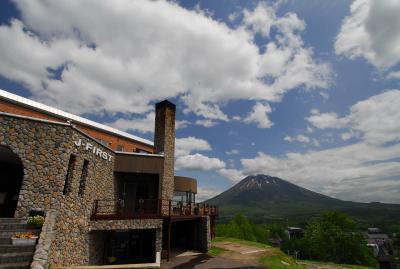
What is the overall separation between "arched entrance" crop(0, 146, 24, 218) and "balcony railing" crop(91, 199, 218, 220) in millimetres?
4545

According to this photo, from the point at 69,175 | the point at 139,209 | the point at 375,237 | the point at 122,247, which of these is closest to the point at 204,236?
the point at 139,209

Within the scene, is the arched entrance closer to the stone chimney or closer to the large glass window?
the stone chimney

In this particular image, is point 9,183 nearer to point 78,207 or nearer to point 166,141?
point 78,207

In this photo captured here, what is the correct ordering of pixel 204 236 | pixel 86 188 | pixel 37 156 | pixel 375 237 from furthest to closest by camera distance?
pixel 375 237, pixel 204 236, pixel 86 188, pixel 37 156

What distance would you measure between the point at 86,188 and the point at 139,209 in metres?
4.38

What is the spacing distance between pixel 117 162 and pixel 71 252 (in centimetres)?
725

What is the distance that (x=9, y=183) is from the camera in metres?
15.6

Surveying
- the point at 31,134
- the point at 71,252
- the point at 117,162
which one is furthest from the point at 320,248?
the point at 31,134

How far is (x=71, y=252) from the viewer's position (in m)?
12.6

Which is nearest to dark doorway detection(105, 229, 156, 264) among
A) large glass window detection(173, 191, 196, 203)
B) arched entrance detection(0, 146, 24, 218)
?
arched entrance detection(0, 146, 24, 218)

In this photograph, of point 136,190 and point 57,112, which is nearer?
point 136,190

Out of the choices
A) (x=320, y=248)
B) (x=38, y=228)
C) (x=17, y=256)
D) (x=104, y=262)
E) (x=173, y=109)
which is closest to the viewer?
(x=17, y=256)

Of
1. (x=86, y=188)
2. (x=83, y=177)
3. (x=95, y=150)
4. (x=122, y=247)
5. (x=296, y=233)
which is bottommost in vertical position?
(x=296, y=233)

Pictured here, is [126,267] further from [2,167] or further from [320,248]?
[320,248]
